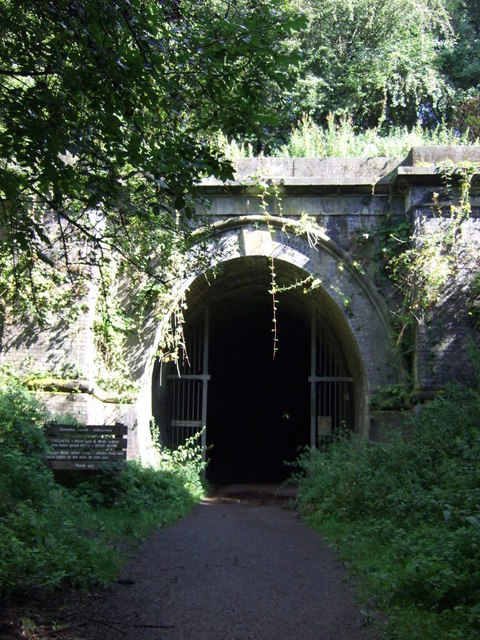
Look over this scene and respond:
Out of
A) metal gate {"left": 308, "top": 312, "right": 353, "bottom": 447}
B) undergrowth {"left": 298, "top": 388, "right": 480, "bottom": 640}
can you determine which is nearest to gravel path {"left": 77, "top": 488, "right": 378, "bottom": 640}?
undergrowth {"left": 298, "top": 388, "right": 480, "bottom": 640}

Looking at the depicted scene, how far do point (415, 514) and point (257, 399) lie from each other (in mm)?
14889

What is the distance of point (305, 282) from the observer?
11.8 m

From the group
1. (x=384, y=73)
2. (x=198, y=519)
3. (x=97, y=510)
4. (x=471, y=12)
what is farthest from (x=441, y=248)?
(x=471, y=12)

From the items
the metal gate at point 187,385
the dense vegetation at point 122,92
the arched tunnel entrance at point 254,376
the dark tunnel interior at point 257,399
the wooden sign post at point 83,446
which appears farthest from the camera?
the dark tunnel interior at point 257,399

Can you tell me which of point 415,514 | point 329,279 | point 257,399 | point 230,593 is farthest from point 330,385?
point 230,593

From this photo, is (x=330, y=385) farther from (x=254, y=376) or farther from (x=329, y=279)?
(x=254, y=376)

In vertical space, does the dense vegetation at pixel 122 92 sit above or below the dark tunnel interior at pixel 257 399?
above

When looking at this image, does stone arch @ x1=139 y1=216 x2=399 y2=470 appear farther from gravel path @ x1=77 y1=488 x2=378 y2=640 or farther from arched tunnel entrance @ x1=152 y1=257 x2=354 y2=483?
gravel path @ x1=77 y1=488 x2=378 y2=640

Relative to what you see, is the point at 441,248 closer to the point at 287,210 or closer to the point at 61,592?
the point at 287,210

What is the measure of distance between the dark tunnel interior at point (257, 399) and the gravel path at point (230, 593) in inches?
407

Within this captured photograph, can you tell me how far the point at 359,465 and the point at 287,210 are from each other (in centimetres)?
477

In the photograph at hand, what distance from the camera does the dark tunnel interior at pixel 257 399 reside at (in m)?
18.2

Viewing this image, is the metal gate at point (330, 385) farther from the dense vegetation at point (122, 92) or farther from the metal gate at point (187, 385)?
the dense vegetation at point (122, 92)

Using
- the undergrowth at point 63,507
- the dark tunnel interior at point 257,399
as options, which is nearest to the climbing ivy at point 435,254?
the undergrowth at point 63,507
